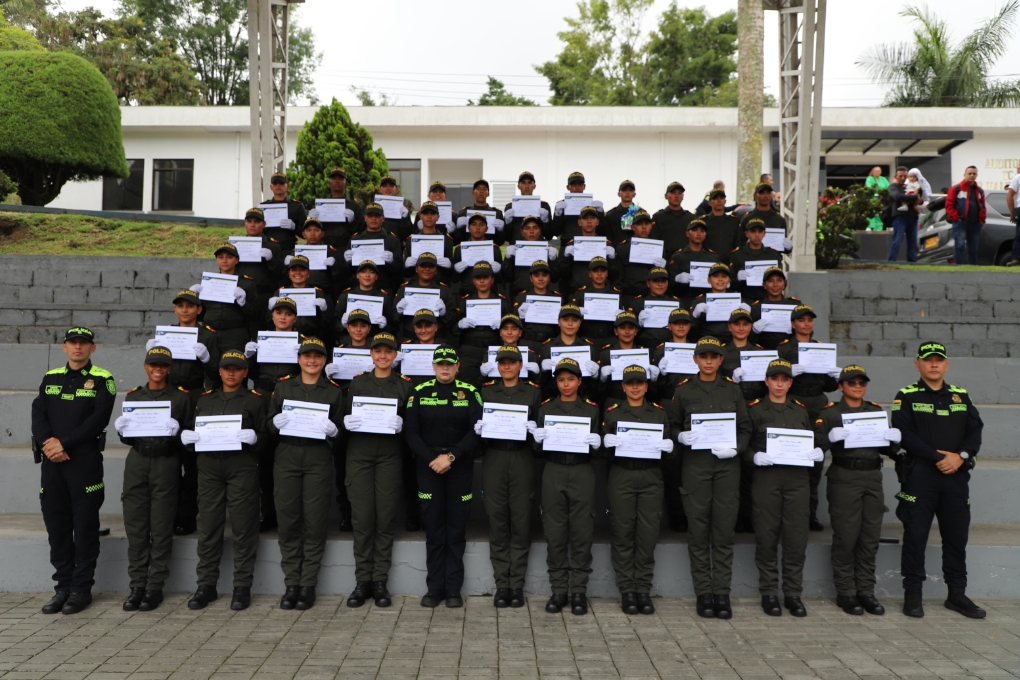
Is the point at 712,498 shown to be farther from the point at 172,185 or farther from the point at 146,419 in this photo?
the point at 172,185

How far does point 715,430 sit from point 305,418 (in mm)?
3197

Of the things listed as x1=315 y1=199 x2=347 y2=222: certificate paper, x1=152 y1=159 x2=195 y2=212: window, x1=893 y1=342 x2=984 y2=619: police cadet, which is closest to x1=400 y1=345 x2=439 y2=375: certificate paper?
x1=315 y1=199 x2=347 y2=222: certificate paper

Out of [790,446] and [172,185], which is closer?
[790,446]

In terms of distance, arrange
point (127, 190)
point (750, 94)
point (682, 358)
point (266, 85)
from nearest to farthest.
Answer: point (682, 358) < point (266, 85) < point (750, 94) < point (127, 190)

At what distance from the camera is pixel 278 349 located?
25.0ft

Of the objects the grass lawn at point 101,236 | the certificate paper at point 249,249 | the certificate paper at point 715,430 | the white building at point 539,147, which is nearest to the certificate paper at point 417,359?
the certificate paper at point 715,430

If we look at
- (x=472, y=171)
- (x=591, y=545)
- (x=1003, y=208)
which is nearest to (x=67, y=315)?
(x=591, y=545)

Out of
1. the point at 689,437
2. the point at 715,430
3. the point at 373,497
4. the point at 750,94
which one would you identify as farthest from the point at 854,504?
the point at 750,94

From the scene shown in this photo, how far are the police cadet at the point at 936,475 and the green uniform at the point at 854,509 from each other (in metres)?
0.24

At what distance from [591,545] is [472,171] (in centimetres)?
1692

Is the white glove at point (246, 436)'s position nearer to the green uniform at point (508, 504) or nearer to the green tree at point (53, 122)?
the green uniform at point (508, 504)

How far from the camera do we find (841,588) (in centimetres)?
665

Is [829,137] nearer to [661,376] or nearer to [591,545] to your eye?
[661,376]

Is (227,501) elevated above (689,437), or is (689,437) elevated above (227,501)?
(689,437)
